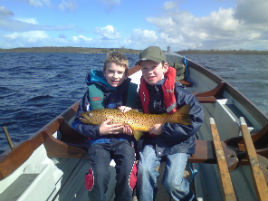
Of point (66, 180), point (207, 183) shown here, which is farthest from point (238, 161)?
point (66, 180)

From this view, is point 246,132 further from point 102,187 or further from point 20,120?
point 20,120

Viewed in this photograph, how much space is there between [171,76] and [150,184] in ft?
5.22

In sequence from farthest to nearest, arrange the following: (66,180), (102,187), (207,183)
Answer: (207,183) < (66,180) < (102,187)

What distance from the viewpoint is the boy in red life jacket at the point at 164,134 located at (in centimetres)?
291

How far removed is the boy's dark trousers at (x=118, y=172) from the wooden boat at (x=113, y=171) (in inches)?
17.0

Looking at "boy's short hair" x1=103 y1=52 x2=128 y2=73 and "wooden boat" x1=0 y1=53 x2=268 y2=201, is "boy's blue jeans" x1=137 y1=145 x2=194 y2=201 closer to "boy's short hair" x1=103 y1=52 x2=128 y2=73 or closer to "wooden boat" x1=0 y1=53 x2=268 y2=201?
"wooden boat" x1=0 y1=53 x2=268 y2=201

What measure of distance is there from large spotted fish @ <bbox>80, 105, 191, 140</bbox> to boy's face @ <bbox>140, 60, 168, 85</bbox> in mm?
554

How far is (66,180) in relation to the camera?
3.50m

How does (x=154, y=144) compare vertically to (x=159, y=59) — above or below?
below

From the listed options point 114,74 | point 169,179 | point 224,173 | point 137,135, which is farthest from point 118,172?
point 114,74

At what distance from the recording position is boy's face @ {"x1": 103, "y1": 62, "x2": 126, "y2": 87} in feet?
11.1

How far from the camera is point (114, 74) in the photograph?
3.41 m

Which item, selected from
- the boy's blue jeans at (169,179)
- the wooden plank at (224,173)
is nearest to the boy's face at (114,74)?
the boy's blue jeans at (169,179)

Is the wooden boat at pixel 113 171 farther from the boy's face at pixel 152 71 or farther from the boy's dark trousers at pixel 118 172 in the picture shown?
the boy's face at pixel 152 71
